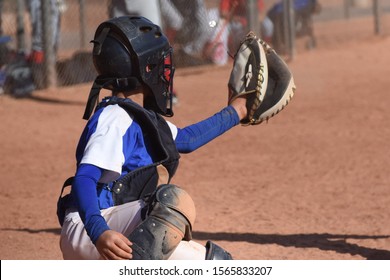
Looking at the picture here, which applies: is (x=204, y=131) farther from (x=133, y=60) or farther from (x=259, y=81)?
(x=133, y=60)

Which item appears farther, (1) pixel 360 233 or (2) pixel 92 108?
(1) pixel 360 233

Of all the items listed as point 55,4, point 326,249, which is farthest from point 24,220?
point 55,4

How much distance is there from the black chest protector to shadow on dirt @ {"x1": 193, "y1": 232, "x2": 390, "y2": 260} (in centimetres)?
169

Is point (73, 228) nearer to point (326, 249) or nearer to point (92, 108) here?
point (92, 108)

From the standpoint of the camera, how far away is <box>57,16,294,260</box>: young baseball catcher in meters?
3.27

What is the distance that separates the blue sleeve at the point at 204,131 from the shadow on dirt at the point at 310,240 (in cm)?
146

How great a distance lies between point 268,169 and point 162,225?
398 centimetres

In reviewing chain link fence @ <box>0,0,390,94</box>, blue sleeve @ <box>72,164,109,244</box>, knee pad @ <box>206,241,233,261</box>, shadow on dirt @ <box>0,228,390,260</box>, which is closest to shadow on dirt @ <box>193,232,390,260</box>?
shadow on dirt @ <box>0,228,390,260</box>

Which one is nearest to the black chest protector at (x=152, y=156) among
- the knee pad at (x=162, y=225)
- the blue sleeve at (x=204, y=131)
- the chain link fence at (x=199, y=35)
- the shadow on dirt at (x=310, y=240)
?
the blue sleeve at (x=204, y=131)

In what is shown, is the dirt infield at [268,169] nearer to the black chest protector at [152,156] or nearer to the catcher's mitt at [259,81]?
the catcher's mitt at [259,81]

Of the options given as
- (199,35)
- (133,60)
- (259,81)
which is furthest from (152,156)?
(199,35)

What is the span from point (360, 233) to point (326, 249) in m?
0.37

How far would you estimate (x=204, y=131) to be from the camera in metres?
3.83

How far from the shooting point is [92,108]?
12.0 ft
